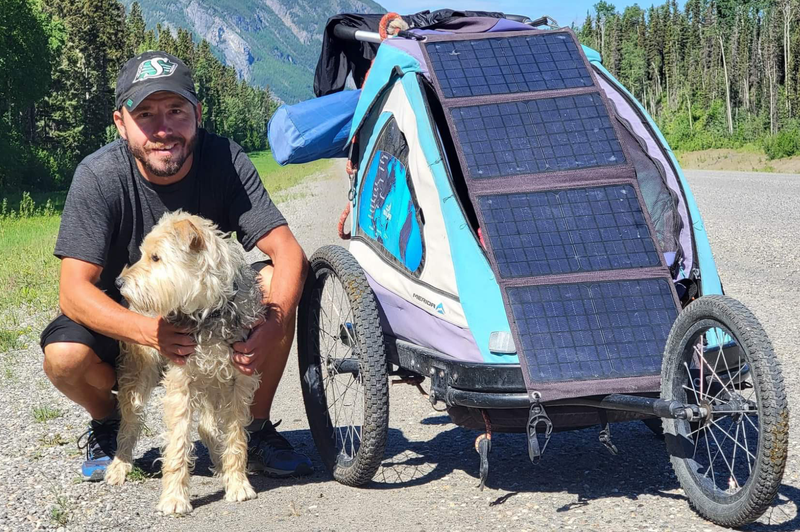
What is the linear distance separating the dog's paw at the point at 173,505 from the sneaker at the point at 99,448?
652 millimetres

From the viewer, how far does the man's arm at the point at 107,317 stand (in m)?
4.42

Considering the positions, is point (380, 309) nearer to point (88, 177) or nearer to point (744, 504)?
point (88, 177)

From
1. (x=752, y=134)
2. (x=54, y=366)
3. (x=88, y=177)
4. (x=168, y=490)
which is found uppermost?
(x=88, y=177)

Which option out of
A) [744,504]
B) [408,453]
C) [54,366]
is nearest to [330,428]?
[408,453]

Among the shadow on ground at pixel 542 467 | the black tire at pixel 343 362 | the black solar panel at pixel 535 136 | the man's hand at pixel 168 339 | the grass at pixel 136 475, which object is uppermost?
the black solar panel at pixel 535 136

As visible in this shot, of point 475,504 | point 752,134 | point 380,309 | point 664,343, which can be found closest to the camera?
point 664,343

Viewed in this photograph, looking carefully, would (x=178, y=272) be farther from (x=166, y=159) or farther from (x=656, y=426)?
(x=656, y=426)

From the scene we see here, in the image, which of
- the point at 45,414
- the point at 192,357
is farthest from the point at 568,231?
the point at 45,414

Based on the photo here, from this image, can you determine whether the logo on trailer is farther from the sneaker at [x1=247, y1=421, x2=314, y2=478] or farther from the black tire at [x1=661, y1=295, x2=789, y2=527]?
the sneaker at [x1=247, y1=421, x2=314, y2=478]

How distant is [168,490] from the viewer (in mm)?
4461

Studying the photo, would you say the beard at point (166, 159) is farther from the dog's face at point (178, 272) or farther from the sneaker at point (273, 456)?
the sneaker at point (273, 456)

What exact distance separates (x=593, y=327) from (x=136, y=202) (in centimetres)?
256

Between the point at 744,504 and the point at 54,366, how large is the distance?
346 cm

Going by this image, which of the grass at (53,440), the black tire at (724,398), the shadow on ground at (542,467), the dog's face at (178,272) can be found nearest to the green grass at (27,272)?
the grass at (53,440)
